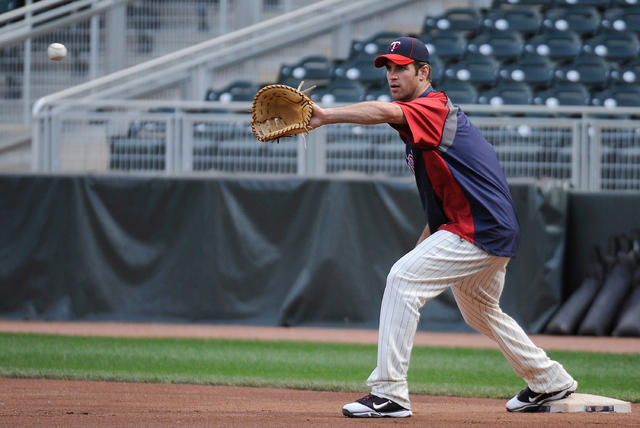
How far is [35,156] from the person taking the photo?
453 inches

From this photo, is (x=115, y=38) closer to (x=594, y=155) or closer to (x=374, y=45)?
(x=374, y=45)

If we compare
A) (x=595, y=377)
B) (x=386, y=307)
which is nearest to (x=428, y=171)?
(x=386, y=307)

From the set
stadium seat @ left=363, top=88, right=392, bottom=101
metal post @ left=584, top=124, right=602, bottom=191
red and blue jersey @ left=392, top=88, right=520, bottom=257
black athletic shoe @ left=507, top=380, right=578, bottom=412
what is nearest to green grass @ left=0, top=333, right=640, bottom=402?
black athletic shoe @ left=507, top=380, right=578, bottom=412

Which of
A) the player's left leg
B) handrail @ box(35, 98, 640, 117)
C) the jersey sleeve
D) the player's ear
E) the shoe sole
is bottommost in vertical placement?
the shoe sole

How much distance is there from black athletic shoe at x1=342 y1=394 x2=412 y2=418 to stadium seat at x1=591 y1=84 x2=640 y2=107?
10092mm

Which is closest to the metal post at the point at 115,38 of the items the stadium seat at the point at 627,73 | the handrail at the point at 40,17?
the handrail at the point at 40,17

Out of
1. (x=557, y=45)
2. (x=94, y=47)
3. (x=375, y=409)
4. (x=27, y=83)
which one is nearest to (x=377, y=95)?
(x=557, y=45)

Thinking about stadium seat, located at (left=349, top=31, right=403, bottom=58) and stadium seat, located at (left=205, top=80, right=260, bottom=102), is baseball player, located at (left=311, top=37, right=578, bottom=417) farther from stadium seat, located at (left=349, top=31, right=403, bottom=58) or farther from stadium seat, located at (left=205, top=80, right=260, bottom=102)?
stadium seat, located at (left=349, top=31, right=403, bottom=58)

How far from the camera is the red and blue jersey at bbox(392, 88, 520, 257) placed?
190 inches

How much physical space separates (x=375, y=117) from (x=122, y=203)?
283 inches

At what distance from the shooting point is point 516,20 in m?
16.6

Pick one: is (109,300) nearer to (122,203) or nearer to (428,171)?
(122,203)

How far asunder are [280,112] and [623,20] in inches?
514

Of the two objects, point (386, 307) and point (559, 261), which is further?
point (559, 261)
